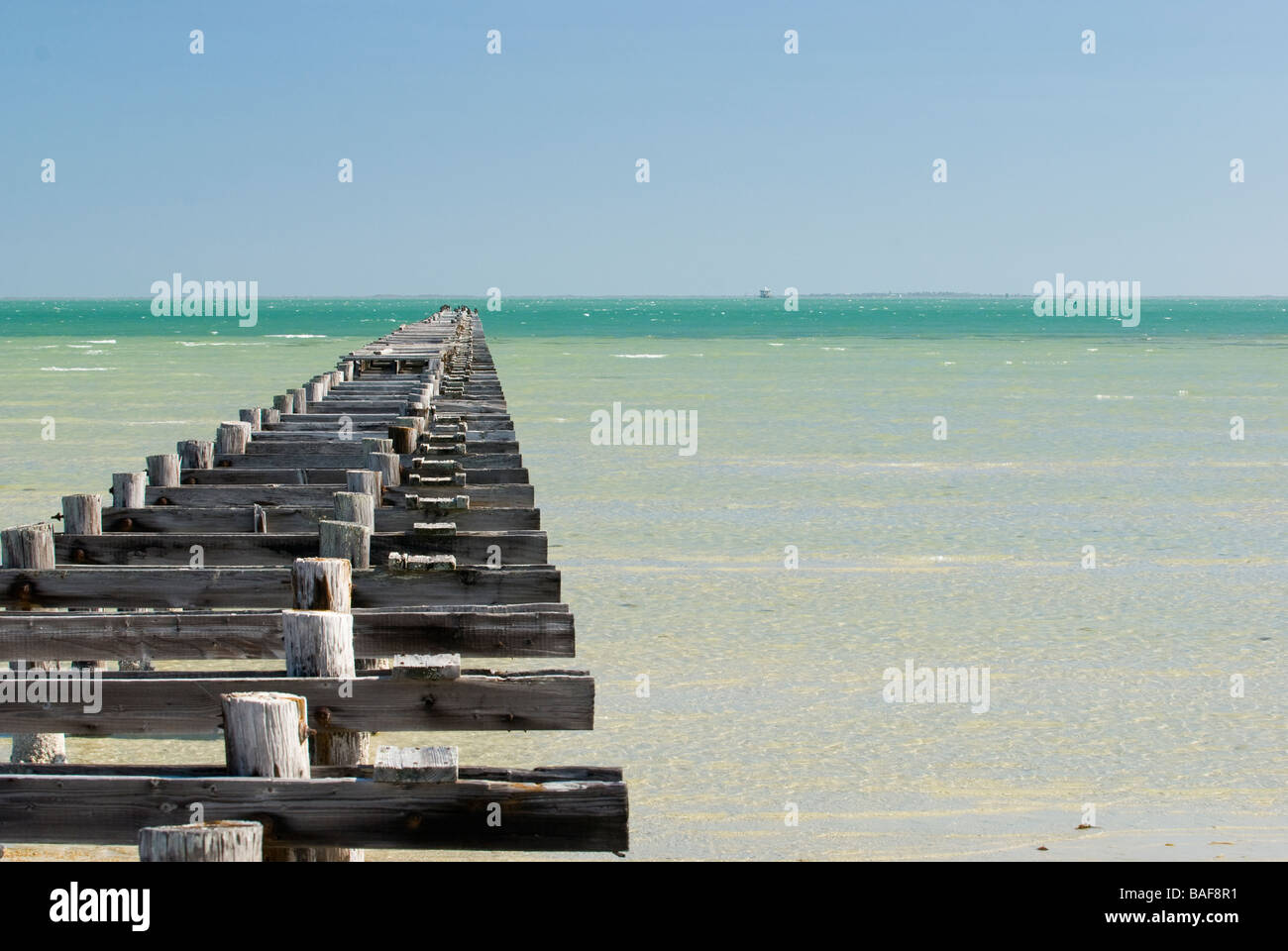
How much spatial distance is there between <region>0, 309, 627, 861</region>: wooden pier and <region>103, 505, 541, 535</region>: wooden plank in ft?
0.04

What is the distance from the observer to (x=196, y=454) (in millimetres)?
10992

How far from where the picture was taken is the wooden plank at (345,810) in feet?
14.4

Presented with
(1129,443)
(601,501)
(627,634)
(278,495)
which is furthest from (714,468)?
Result: (278,495)

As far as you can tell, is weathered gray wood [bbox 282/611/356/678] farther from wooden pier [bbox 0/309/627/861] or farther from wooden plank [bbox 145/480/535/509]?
wooden plank [bbox 145/480/535/509]

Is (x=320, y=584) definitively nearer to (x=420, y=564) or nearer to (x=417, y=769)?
(x=420, y=564)

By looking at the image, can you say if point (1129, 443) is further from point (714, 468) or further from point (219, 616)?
point (219, 616)

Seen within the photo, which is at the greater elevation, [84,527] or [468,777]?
[84,527]

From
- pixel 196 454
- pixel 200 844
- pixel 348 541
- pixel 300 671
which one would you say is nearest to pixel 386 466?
pixel 196 454

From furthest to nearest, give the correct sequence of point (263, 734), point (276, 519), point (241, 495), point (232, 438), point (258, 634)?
point (232, 438)
point (241, 495)
point (276, 519)
point (258, 634)
point (263, 734)

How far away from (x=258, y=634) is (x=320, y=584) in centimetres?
37

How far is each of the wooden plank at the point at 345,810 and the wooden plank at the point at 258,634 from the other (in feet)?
4.70
